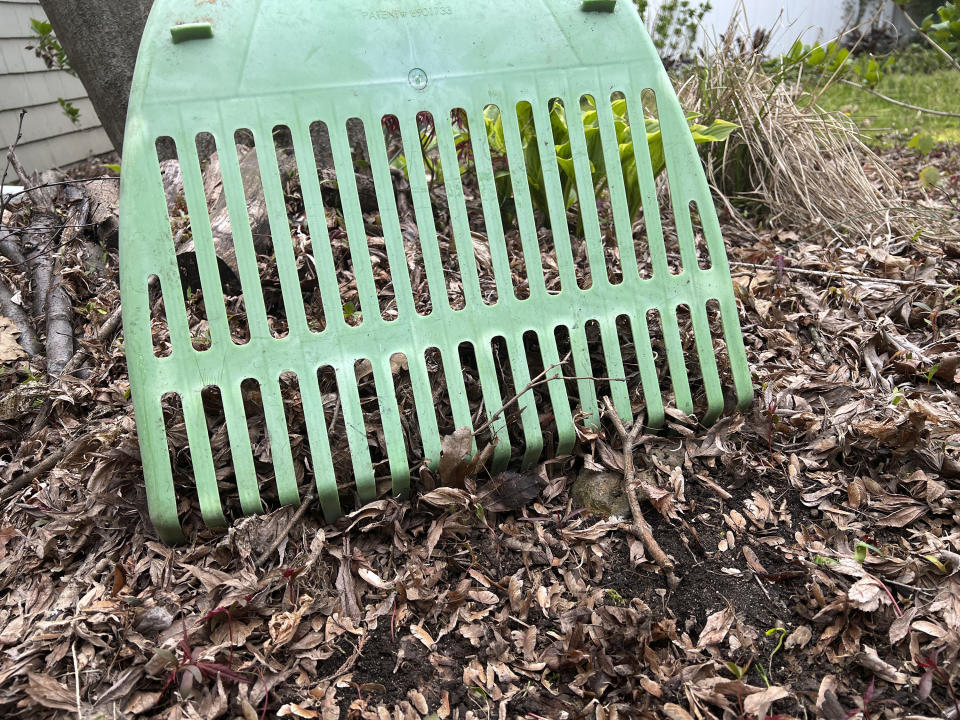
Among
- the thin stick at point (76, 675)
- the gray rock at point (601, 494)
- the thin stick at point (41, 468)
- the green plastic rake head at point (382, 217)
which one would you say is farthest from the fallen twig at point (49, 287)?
the gray rock at point (601, 494)

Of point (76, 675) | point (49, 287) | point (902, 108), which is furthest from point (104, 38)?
point (902, 108)

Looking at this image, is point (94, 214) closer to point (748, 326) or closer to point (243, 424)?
point (243, 424)

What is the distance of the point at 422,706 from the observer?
139 centimetres

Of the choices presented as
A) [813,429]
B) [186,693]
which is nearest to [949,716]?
[813,429]

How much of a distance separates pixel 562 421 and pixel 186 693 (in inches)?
38.6

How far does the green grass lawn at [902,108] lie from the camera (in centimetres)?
489

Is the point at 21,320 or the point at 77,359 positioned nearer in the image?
the point at 77,359

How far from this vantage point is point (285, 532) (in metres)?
1.64

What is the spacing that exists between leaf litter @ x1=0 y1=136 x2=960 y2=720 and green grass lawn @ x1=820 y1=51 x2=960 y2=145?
2981 mm

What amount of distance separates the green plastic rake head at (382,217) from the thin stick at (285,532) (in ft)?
0.16

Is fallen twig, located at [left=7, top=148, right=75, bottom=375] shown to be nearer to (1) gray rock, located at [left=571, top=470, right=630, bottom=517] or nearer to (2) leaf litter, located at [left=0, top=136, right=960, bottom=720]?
(2) leaf litter, located at [left=0, top=136, right=960, bottom=720]

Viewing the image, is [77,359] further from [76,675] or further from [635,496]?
[635,496]

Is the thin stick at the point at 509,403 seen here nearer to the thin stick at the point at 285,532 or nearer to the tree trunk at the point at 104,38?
the thin stick at the point at 285,532

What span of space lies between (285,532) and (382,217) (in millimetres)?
756
